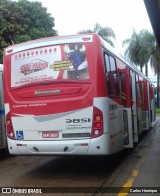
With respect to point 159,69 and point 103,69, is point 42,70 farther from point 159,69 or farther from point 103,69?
point 159,69

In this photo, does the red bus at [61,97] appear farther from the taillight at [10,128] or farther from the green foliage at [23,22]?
the green foliage at [23,22]

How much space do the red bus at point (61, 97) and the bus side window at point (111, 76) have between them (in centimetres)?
3

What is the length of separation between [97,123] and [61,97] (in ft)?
3.17

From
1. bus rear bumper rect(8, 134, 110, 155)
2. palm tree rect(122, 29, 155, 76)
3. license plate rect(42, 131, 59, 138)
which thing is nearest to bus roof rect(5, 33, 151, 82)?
license plate rect(42, 131, 59, 138)

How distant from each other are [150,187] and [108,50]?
352 cm

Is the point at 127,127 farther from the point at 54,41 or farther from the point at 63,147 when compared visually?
the point at 54,41

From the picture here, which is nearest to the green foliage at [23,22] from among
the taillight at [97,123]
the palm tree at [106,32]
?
the palm tree at [106,32]

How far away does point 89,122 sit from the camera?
26.8 feet

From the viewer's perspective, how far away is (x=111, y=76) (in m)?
9.08

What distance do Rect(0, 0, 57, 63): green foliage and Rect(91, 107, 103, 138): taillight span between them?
19591 millimetres

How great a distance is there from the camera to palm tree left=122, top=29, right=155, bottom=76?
45562 millimetres

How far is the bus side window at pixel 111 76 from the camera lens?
→ 877cm

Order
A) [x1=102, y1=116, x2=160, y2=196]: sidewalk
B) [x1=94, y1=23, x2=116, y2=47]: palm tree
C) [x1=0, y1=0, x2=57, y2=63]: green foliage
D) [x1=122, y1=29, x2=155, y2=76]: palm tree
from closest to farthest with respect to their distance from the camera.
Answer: [x1=102, y1=116, x2=160, y2=196]: sidewalk, [x1=0, y1=0, x2=57, y2=63]: green foliage, [x1=94, y1=23, x2=116, y2=47]: palm tree, [x1=122, y1=29, x2=155, y2=76]: palm tree

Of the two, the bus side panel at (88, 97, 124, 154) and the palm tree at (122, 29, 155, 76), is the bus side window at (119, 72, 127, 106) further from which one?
the palm tree at (122, 29, 155, 76)
